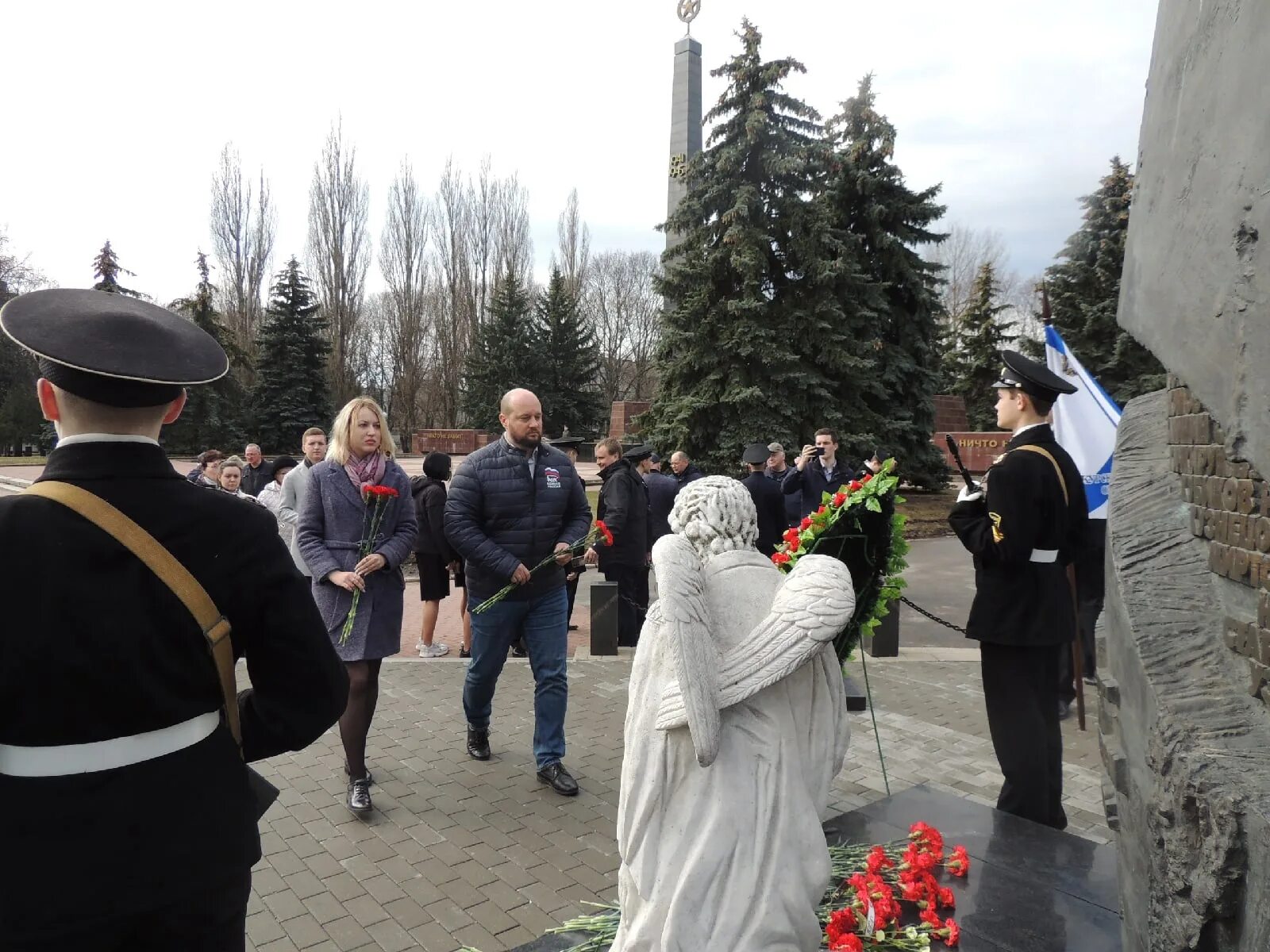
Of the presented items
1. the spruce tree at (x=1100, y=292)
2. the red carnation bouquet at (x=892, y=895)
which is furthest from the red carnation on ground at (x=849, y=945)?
the spruce tree at (x=1100, y=292)

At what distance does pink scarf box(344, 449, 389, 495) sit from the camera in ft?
15.0

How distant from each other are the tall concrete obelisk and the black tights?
916 inches

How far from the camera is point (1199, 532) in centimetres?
198

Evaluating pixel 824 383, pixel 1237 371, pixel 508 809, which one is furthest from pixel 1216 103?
pixel 824 383

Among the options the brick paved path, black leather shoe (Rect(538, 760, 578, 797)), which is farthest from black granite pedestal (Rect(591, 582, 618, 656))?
black leather shoe (Rect(538, 760, 578, 797))

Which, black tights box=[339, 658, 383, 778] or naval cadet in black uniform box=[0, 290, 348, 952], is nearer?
naval cadet in black uniform box=[0, 290, 348, 952]

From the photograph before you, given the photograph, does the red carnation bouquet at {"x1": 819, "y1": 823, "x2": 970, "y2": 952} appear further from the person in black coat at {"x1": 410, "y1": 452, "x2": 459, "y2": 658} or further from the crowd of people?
the person in black coat at {"x1": 410, "y1": 452, "x2": 459, "y2": 658}

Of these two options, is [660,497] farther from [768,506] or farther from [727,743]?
[727,743]

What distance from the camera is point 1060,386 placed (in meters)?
3.92

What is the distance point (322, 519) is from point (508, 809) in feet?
6.16

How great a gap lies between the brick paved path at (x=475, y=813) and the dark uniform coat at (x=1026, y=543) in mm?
1247

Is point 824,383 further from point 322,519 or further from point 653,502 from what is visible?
point 322,519

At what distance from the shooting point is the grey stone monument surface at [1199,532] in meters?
1.42

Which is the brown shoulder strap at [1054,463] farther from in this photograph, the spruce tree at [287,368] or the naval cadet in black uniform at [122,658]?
the spruce tree at [287,368]
